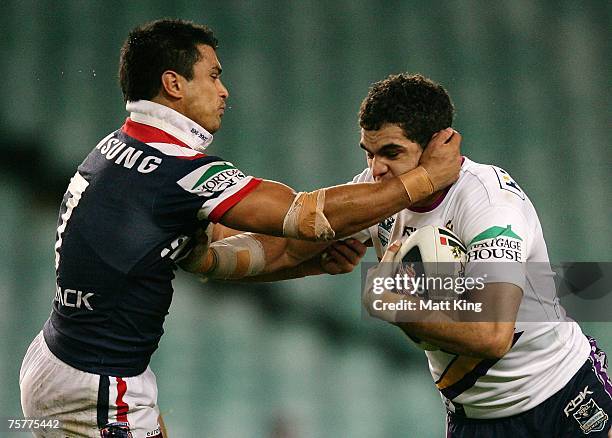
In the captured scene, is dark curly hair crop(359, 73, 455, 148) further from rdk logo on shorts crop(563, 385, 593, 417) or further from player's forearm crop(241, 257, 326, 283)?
rdk logo on shorts crop(563, 385, 593, 417)

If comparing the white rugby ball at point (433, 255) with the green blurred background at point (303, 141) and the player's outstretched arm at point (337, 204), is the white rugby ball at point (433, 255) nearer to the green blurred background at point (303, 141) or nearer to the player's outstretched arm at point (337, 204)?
the player's outstretched arm at point (337, 204)

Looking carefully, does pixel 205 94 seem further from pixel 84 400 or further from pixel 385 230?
pixel 84 400

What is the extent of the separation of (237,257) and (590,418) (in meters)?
1.21

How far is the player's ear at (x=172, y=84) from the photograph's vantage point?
252cm

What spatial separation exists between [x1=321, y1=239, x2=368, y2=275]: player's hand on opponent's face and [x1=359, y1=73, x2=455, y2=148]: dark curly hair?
0.48 meters

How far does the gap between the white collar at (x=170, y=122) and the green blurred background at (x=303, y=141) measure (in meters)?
2.15

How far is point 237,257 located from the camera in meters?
2.91

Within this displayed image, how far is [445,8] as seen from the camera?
4.91 meters

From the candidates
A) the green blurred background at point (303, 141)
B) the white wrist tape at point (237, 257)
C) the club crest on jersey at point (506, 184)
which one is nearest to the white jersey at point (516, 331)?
the club crest on jersey at point (506, 184)

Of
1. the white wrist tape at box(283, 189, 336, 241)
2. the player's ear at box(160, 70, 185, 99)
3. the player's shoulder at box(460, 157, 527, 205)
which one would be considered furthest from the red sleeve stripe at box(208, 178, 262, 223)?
the player's shoulder at box(460, 157, 527, 205)

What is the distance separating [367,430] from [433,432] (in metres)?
0.33

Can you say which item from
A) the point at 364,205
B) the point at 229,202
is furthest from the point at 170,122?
the point at 364,205

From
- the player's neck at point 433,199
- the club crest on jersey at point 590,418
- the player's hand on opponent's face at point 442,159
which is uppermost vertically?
the player's hand on opponent's face at point 442,159

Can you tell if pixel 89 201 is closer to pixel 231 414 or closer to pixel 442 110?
pixel 442 110
